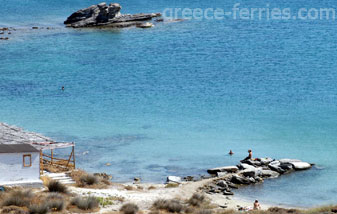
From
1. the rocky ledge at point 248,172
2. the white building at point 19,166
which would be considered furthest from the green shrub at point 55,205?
the rocky ledge at point 248,172

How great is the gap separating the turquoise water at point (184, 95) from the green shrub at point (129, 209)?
→ 10.8m

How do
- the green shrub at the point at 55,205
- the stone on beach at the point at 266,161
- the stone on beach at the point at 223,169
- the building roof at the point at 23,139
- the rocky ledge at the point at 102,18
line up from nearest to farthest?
the green shrub at the point at 55,205 → the building roof at the point at 23,139 → the stone on beach at the point at 223,169 → the stone on beach at the point at 266,161 → the rocky ledge at the point at 102,18

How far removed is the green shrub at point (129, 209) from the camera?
111ft

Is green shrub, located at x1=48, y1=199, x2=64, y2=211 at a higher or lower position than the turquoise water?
lower

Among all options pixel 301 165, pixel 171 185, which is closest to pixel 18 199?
pixel 171 185

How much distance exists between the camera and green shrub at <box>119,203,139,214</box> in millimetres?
33750

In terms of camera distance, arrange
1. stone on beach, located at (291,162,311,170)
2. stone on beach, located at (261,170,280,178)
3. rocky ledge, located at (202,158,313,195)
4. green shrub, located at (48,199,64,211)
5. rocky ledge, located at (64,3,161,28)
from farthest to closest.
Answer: rocky ledge, located at (64,3,161,28) → stone on beach, located at (291,162,311,170) → stone on beach, located at (261,170,280,178) → rocky ledge, located at (202,158,313,195) → green shrub, located at (48,199,64,211)

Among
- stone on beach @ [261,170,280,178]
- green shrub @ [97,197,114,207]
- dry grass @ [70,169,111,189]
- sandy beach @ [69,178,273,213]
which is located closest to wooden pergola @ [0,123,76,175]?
dry grass @ [70,169,111,189]

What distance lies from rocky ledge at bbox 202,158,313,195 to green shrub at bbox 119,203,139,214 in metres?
9.24

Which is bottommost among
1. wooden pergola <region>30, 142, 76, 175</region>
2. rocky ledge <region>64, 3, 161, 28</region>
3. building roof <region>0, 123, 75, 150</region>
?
wooden pergola <region>30, 142, 76, 175</region>

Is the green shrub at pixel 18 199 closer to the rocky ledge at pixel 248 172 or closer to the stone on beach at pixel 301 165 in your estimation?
the rocky ledge at pixel 248 172

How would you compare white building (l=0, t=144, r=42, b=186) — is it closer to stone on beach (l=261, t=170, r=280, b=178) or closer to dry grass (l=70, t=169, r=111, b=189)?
dry grass (l=70, t=169, r=111, b=189)

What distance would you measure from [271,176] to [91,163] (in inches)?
511

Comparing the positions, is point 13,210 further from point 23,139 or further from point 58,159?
point 58,159
